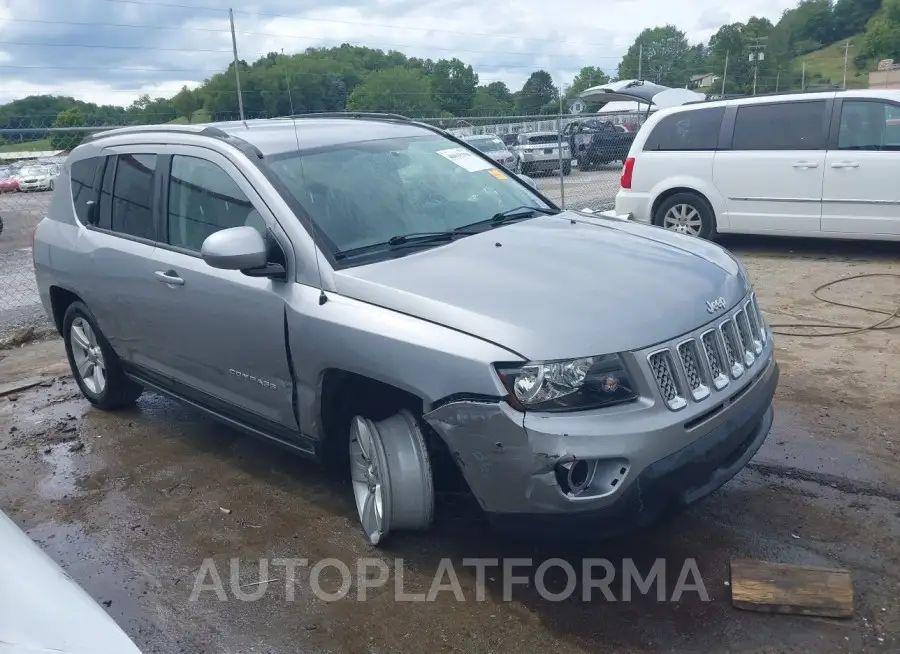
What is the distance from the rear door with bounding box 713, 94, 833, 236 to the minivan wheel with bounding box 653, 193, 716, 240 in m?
0.23

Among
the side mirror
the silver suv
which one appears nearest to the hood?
the silver suv

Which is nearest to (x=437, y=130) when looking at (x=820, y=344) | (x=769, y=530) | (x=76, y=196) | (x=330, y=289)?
(x=330, y=289)

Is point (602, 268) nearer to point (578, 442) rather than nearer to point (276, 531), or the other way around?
point (578, 442)

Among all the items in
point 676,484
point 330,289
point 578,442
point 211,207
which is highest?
point 211,207

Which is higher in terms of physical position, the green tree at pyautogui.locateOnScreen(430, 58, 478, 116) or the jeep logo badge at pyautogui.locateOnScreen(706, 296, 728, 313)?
the green tree at pyautogui.locateOnScreen(430, 58, 478, 116)

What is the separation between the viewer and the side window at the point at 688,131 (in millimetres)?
9195

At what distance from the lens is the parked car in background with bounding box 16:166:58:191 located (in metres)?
8.52

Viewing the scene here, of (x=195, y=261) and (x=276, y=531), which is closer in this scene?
(x=276, y=531)

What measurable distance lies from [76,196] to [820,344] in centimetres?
525

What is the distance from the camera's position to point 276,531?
12.4 feet

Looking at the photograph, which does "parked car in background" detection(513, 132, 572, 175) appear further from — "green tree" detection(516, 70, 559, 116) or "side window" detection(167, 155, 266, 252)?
"side window" detection(167, 155, 266, 252)

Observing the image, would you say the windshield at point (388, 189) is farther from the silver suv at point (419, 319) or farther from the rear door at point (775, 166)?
the rear door at point (775, 166)

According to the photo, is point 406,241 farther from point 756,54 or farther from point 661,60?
point 661,60

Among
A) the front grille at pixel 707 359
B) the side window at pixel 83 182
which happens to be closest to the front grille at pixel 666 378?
the front grille at pixel 707 359
